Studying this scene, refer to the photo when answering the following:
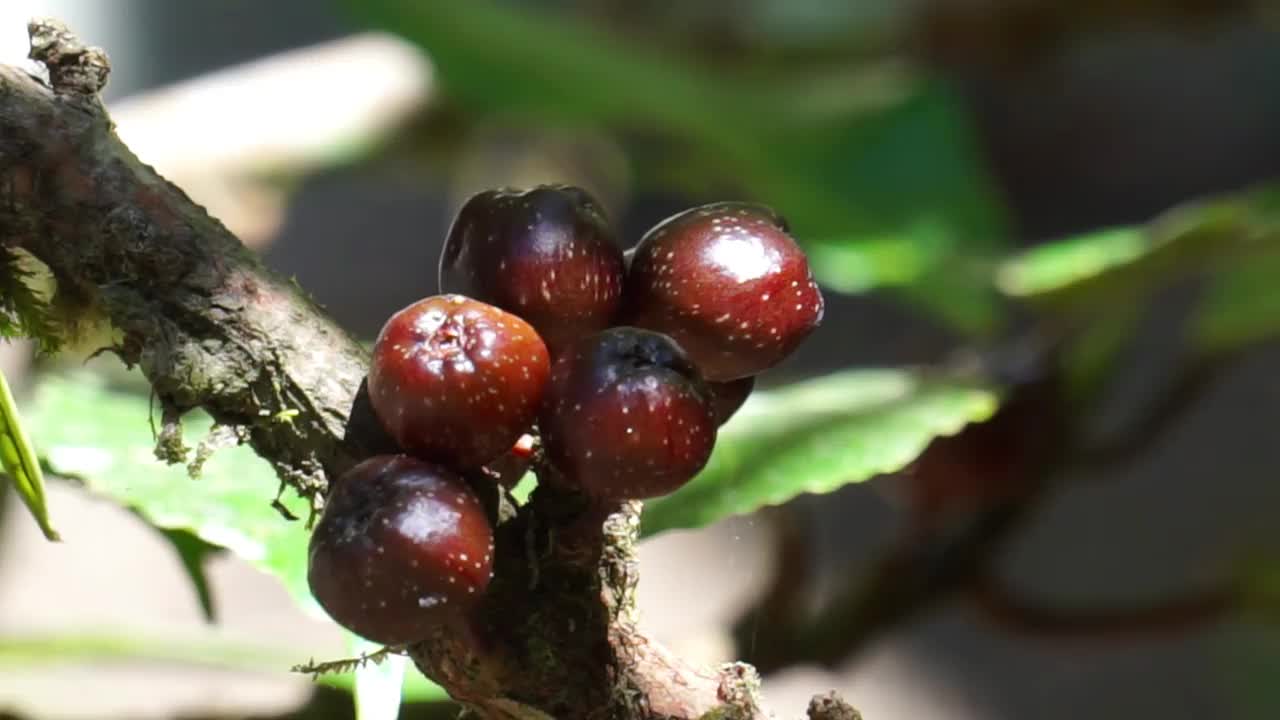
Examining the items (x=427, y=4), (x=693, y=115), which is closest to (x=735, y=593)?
(x=693, y=115)

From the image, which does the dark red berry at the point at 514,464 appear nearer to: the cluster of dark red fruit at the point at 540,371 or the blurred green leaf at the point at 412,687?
the cluster of dark red fruit at the point at 540,371

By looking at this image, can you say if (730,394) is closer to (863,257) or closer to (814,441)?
(814,441)

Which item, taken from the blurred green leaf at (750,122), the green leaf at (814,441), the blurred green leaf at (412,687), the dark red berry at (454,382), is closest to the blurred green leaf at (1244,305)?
the blurred green leaf at (750,122)

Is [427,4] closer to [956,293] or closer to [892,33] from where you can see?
[956,293]

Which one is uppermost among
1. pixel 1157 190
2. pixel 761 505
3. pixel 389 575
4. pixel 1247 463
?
pixel 1157 190

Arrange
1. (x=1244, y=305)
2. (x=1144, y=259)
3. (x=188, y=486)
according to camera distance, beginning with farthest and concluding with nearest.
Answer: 1. (x=1244, y=305)
2. (x=1144, y=259)
3. (x=188, y=486)

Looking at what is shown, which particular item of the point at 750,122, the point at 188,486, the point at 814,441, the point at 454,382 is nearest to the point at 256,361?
the point at 454,382
